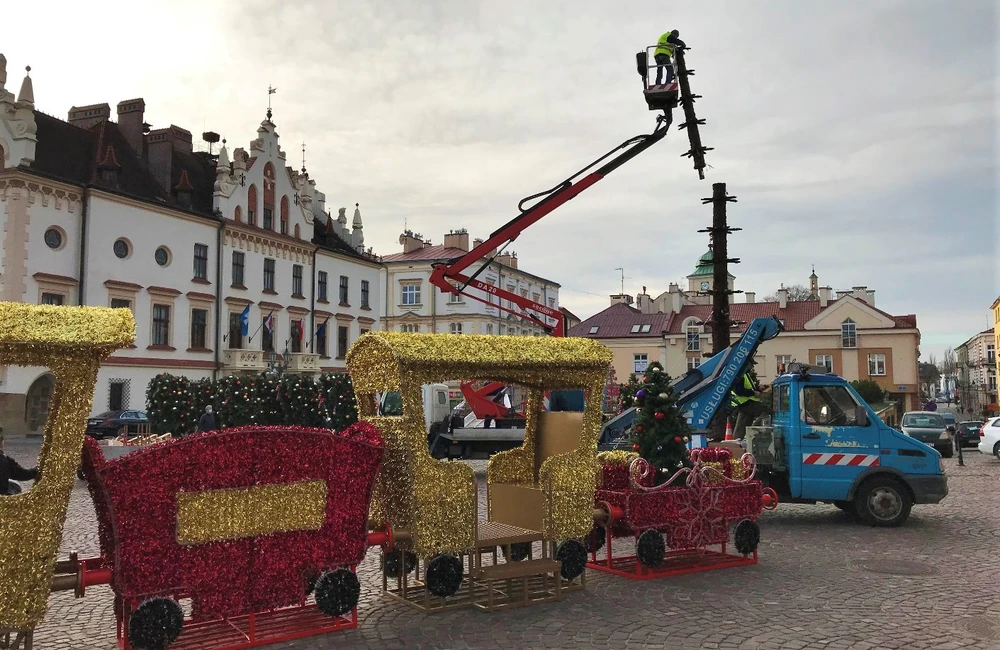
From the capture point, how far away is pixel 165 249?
36062 millimetres

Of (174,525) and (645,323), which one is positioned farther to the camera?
(645,323)

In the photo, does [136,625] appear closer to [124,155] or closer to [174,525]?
[174,525]

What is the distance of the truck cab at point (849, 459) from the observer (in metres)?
12.9

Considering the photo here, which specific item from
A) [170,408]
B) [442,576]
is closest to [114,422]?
[170,408]

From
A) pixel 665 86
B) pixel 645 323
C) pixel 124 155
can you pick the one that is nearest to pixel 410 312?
pixel 645 323

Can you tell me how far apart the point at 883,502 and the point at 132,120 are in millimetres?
37734

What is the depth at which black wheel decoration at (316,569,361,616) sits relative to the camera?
7.50 meters

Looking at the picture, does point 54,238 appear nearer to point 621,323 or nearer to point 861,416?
point 861,416

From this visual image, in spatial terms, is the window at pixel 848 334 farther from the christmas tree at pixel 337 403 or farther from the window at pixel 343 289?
the christmas tree at pixel 337 403

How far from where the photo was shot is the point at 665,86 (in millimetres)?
14617

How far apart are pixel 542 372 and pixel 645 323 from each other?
5576 centimetres

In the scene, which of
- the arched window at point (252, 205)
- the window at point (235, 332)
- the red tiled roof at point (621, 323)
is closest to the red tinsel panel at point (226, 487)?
the window at point (235, 332)

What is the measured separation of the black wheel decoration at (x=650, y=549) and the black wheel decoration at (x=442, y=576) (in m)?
2.48

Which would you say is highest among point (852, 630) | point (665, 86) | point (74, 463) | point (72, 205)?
point (72, 205)
